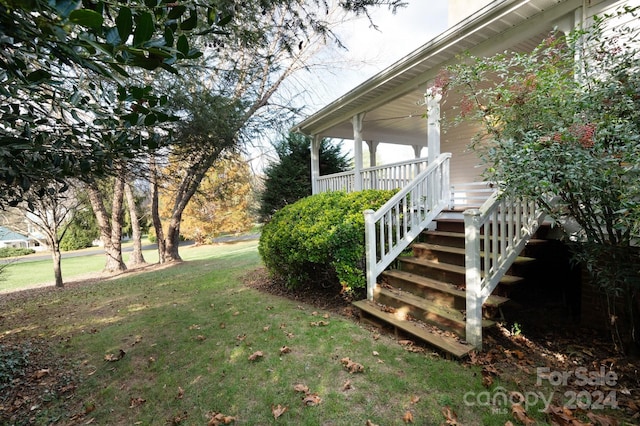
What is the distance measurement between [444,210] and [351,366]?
3559 millimetres

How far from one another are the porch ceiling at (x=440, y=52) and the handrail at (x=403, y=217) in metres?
1.37

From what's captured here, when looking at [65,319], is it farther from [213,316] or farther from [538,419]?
[538,419]

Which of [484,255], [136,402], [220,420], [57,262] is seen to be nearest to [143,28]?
[220,420]

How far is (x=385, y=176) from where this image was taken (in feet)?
22.1

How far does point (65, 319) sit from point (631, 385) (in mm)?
7588

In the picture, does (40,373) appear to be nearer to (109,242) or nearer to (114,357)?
(114,357)

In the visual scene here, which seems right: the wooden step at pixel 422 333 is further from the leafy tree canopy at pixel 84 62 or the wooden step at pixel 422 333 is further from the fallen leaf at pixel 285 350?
the leafy tree canopy at pixel 84 62

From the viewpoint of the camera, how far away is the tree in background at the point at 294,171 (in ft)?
36.2

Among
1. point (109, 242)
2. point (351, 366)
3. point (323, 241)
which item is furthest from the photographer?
point (109, 242)

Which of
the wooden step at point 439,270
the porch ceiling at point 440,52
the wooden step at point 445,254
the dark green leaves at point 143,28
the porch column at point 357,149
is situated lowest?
the wooden step at point 439,270

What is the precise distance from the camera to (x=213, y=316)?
4.68 metres

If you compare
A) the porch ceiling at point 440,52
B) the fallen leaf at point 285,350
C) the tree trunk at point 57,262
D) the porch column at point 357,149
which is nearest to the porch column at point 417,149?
the porch ceiling at point 440,52

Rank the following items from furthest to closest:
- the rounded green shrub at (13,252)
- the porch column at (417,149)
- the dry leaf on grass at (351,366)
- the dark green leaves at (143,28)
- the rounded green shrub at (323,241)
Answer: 1. the rounded green shrub at (13,252)
2. the porch column at (417,149)
3. the rounded green shrub at (323,241)
4. the dry leaf on grass at (351,366)
5. the dark green leaves at (143,28)

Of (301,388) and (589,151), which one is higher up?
(589,151)
